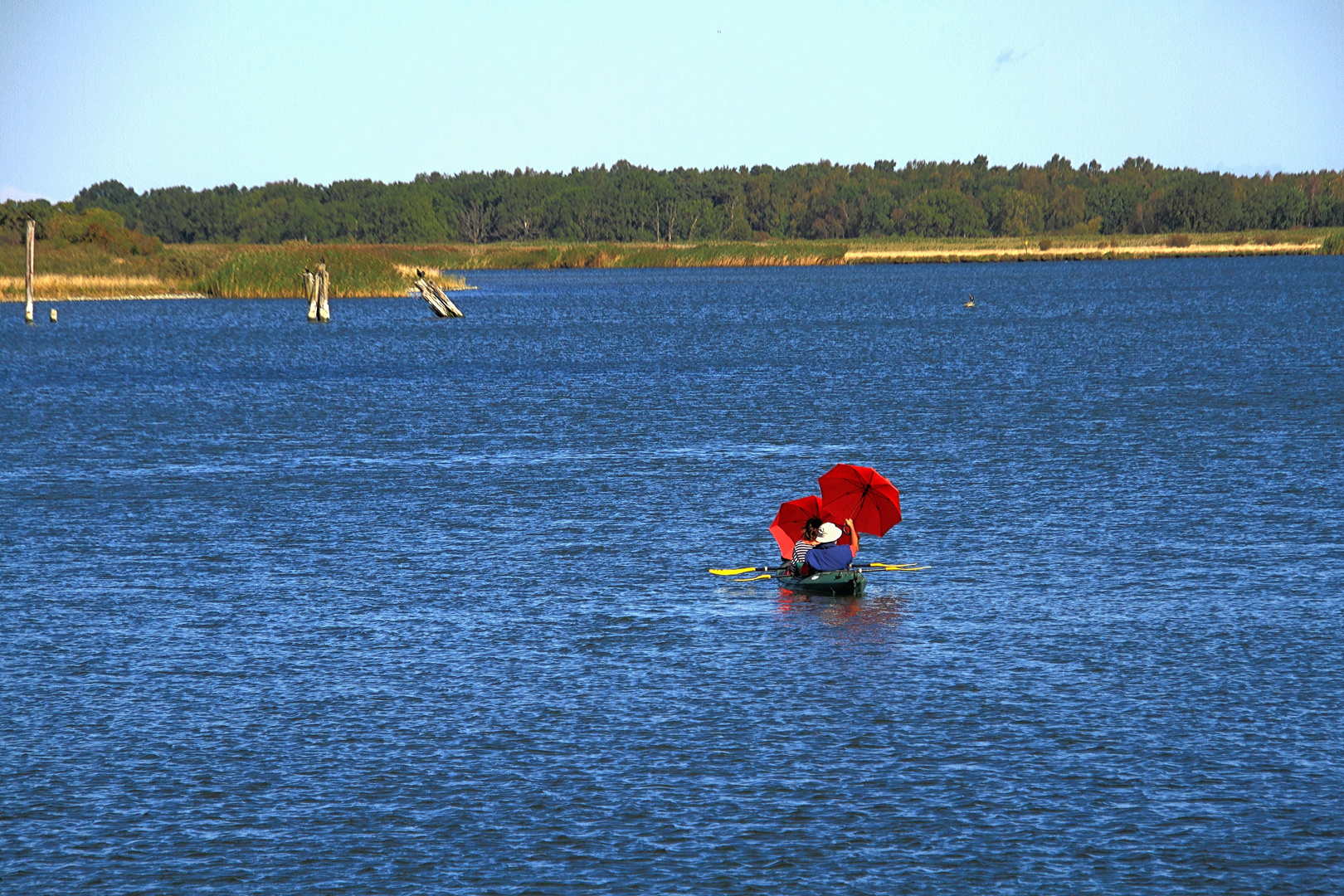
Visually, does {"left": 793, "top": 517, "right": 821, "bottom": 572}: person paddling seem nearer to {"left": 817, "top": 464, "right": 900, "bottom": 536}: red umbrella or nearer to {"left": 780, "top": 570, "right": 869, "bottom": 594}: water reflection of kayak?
{"left": 780, "top": 570, "right": 869, "bottom": 594}: water reflection of kayak

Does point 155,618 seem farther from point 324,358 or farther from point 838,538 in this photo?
point 324,358

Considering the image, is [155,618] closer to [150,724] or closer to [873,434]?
[150,724]

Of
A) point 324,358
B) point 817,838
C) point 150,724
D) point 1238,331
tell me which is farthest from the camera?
point 1238,331

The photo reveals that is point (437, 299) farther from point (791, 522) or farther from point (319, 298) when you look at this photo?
point (791, 522)

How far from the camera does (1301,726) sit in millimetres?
13586

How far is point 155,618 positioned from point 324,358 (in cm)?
4448

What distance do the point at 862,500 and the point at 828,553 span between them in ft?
3.74

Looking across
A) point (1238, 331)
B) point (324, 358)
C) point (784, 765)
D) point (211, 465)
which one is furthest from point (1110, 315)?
point (784, 765)

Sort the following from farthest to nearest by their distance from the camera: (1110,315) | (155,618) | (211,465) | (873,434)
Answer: (1110,315) → (873,434) → (211,465) → (155,618)

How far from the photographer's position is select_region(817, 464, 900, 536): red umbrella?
2008cm

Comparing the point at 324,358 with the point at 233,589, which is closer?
the point at 233,589

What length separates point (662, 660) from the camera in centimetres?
1590

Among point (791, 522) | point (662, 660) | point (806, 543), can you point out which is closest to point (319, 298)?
point (791, 522)

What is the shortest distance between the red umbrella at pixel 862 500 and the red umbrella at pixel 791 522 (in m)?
0.36
